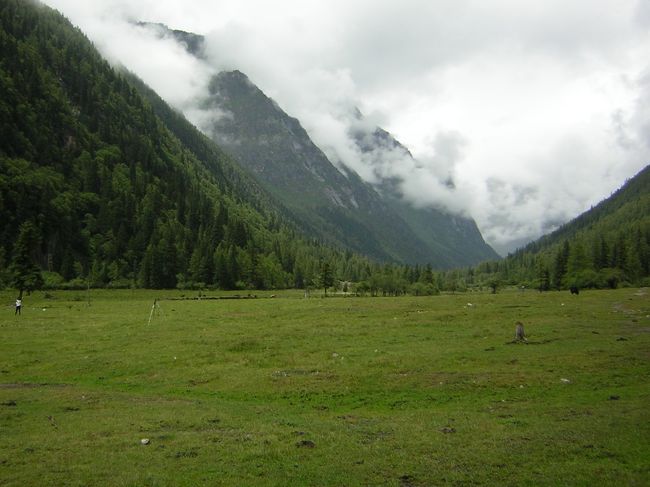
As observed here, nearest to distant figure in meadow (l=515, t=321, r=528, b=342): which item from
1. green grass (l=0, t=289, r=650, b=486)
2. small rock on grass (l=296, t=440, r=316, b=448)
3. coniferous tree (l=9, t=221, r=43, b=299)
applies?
green grass (l=0, t=289, r=650, b=486)

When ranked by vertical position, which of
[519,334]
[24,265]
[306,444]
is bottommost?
[306,444]

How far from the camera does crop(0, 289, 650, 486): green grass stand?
1683 cm

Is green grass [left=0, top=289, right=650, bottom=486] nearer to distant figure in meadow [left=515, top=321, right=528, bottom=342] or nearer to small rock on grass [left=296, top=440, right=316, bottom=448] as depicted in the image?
small rock on grass [left=296, top=440, right=316, bottom=448]

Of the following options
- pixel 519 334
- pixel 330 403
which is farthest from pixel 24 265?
pixel 519 334

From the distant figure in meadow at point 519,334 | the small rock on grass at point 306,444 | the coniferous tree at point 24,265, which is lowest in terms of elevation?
the small rock on grass at point 306,444

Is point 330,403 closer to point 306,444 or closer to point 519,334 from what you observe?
point 306,444

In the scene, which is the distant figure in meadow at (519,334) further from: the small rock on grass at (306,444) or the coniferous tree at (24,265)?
the coniferous tree at (24,265)

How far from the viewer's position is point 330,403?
28094 mm

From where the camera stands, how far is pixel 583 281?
452 ft

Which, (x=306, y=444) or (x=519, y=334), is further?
(x=519, y=334)

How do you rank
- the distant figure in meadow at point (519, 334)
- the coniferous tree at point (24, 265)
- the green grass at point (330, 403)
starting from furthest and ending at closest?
the coniferous tree at point (24, 265)
the distant figure in meadow at point (519, 334)
the green grass at point (330, 403)

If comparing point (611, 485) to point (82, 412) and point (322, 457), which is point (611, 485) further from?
point (82, 412)

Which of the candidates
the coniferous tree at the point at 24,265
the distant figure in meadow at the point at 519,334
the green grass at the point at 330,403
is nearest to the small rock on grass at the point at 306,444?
the green grass at the point at 330,403

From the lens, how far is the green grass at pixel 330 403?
16828 millimetres
